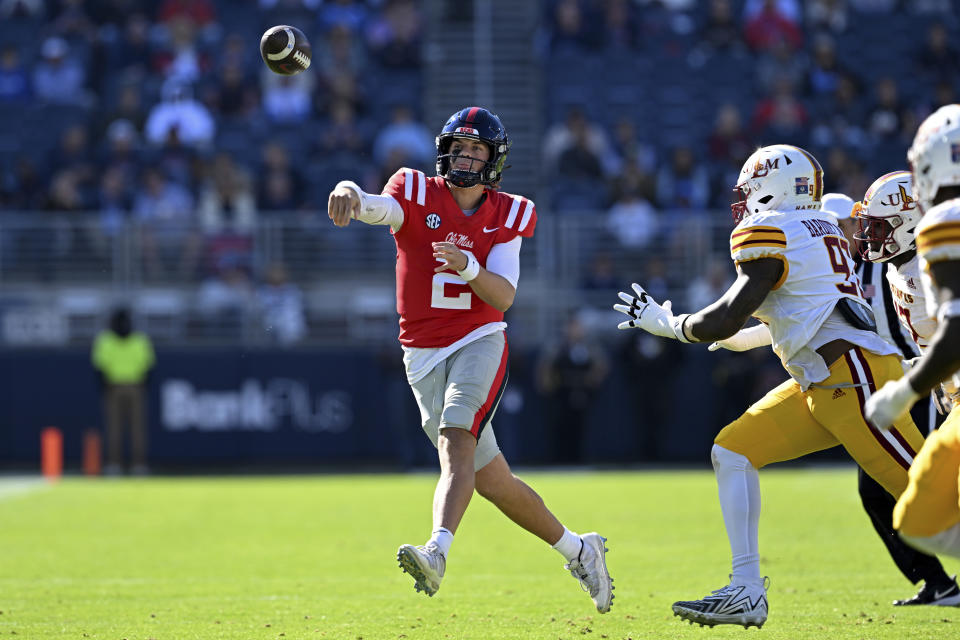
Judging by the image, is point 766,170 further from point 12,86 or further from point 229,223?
point 12,86

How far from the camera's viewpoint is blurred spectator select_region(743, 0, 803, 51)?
19.5 meters

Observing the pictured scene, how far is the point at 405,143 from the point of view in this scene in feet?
56.5

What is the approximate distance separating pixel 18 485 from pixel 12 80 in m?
7.24

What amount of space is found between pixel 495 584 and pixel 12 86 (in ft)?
46.8

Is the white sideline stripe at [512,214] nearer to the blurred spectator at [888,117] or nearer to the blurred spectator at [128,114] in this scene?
the blurred spectator at [128,114]

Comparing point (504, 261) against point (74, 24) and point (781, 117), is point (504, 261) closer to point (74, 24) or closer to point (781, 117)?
point (781, 117)

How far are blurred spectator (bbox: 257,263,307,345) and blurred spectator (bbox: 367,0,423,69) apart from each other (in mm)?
4169

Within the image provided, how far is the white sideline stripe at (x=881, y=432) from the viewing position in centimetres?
502

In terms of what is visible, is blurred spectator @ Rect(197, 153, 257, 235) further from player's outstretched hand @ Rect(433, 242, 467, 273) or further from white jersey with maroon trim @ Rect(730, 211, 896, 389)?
white jersey with maroon trim @ Rect(730, 211, 896, 389)

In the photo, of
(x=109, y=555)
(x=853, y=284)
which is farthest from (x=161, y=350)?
(x=853, y=284)

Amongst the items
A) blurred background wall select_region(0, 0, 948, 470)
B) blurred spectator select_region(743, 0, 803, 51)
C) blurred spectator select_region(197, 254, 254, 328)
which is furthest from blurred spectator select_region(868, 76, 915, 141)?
blurred spectator select_region(197, 254, 254, 328)

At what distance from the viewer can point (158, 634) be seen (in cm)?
534

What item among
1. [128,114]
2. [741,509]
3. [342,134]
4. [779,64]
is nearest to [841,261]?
[741,509]

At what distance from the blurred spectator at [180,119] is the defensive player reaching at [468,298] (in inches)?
492
